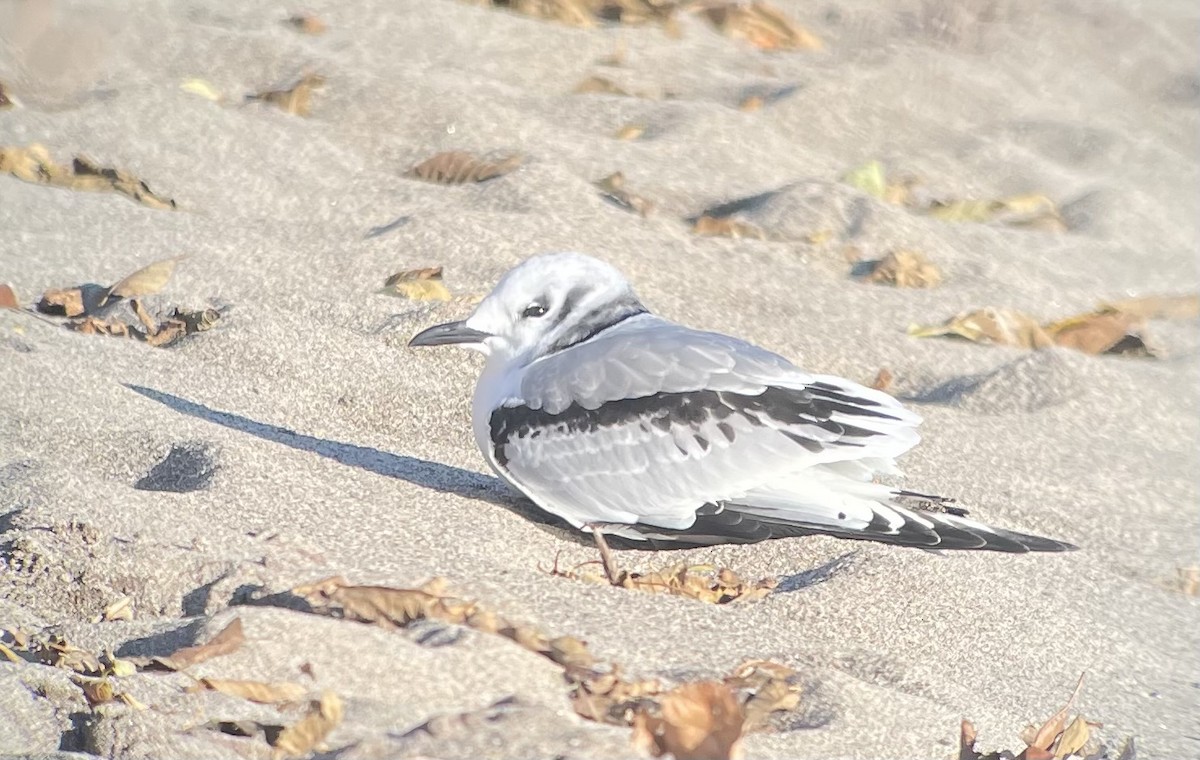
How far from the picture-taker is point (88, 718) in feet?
8.65

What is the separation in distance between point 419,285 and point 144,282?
83cm

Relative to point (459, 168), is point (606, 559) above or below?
above

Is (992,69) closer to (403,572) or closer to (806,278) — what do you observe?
(806,278)

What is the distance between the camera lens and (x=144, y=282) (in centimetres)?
491

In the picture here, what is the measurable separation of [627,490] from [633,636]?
0.72m

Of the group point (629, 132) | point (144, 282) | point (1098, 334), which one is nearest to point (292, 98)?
point (629, 132)

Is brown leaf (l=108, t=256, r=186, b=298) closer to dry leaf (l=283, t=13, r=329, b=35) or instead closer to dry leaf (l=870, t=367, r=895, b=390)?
dry leaf (l=870, t=367, r=895, b=390)

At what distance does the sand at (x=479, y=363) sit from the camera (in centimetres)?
301

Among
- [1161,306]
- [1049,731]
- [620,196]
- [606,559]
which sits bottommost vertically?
[1161,306]

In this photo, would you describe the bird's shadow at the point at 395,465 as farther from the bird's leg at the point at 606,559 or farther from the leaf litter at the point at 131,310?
the leaf litter at the point at 131,310

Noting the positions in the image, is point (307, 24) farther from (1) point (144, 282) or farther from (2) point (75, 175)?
(1) point (144, 282)

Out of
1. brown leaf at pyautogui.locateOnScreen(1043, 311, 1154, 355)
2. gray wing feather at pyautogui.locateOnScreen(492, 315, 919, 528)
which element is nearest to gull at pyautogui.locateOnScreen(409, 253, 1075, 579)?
gray wing feather at pyautogui.locateOnScreen(492, 315, 919, 528)

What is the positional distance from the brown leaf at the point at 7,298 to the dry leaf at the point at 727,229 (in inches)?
96.2

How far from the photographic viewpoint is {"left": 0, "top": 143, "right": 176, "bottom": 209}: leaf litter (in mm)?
5578
